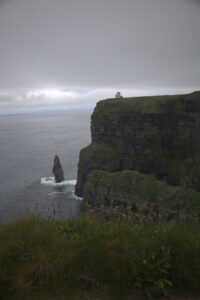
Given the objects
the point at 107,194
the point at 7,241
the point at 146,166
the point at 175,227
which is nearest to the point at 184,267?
the point at 175,227

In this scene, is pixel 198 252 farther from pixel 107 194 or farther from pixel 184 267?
pixel 107 194

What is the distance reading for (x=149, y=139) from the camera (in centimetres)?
7006

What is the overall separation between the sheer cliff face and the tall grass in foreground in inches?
2126

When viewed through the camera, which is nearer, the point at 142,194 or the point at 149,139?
the point at 142,194

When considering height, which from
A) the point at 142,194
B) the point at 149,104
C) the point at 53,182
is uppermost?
the point at 149,104

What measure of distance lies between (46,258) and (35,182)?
242ft

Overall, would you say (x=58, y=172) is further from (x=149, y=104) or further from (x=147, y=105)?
(x=149, y=104)

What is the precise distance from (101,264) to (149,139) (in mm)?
66027

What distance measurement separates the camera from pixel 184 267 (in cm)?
582

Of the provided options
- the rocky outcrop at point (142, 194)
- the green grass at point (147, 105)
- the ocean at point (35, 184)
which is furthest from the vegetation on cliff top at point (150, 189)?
the green grass at point (147, 105)

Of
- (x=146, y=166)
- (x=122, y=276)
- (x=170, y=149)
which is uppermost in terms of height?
(x=122, y=276)

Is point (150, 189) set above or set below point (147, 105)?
below

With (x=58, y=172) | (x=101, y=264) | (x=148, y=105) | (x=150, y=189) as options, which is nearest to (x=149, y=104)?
(x=148, y=105)

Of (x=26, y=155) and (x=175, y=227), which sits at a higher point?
(x=175, y=227)
